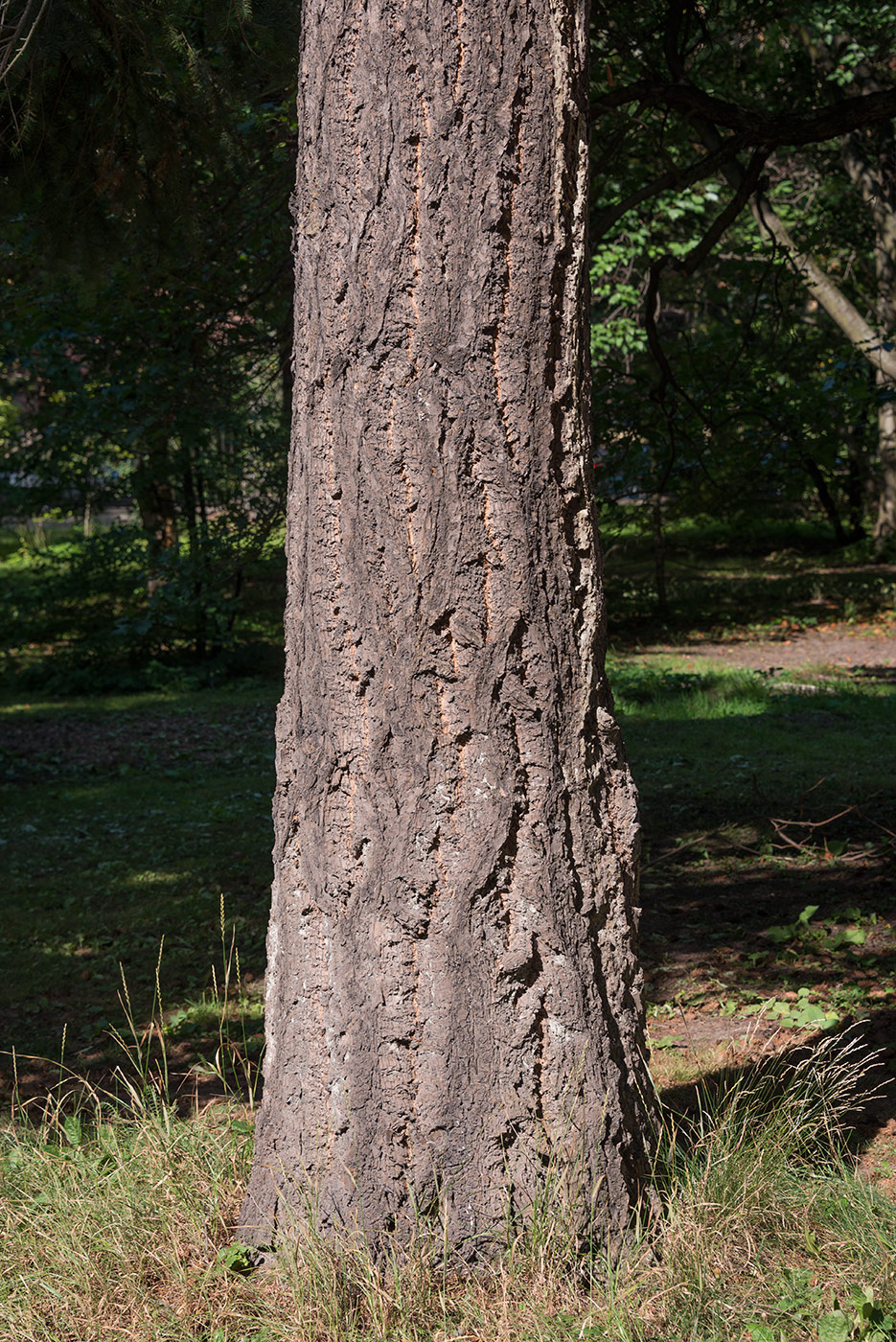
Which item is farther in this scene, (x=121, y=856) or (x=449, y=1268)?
(x=121, y=856)

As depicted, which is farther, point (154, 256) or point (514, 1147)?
point (154, 256)

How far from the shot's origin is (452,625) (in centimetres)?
228

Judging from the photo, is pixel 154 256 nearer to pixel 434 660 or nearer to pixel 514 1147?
pixel 434 660

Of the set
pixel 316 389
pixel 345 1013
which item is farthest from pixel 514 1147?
pixel 316 389

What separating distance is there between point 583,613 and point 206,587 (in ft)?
24.9

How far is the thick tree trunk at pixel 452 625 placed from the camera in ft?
7.32

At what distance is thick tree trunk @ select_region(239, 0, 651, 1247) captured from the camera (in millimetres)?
2232

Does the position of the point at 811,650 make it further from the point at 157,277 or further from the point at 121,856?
the point at 121,856

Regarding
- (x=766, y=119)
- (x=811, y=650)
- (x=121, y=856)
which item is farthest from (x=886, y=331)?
(x=121, y=856)

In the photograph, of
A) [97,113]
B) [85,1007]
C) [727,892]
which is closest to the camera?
[85,1007]

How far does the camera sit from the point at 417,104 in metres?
2.21

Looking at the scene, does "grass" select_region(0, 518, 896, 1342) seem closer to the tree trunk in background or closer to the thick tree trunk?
the thick tree trunk

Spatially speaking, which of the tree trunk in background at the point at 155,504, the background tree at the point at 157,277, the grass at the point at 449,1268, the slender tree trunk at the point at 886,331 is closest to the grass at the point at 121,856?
the background tree at the point at 157,277

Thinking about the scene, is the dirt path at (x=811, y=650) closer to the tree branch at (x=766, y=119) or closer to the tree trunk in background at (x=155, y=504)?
the tree trunk in background at (x=155, y=504)
